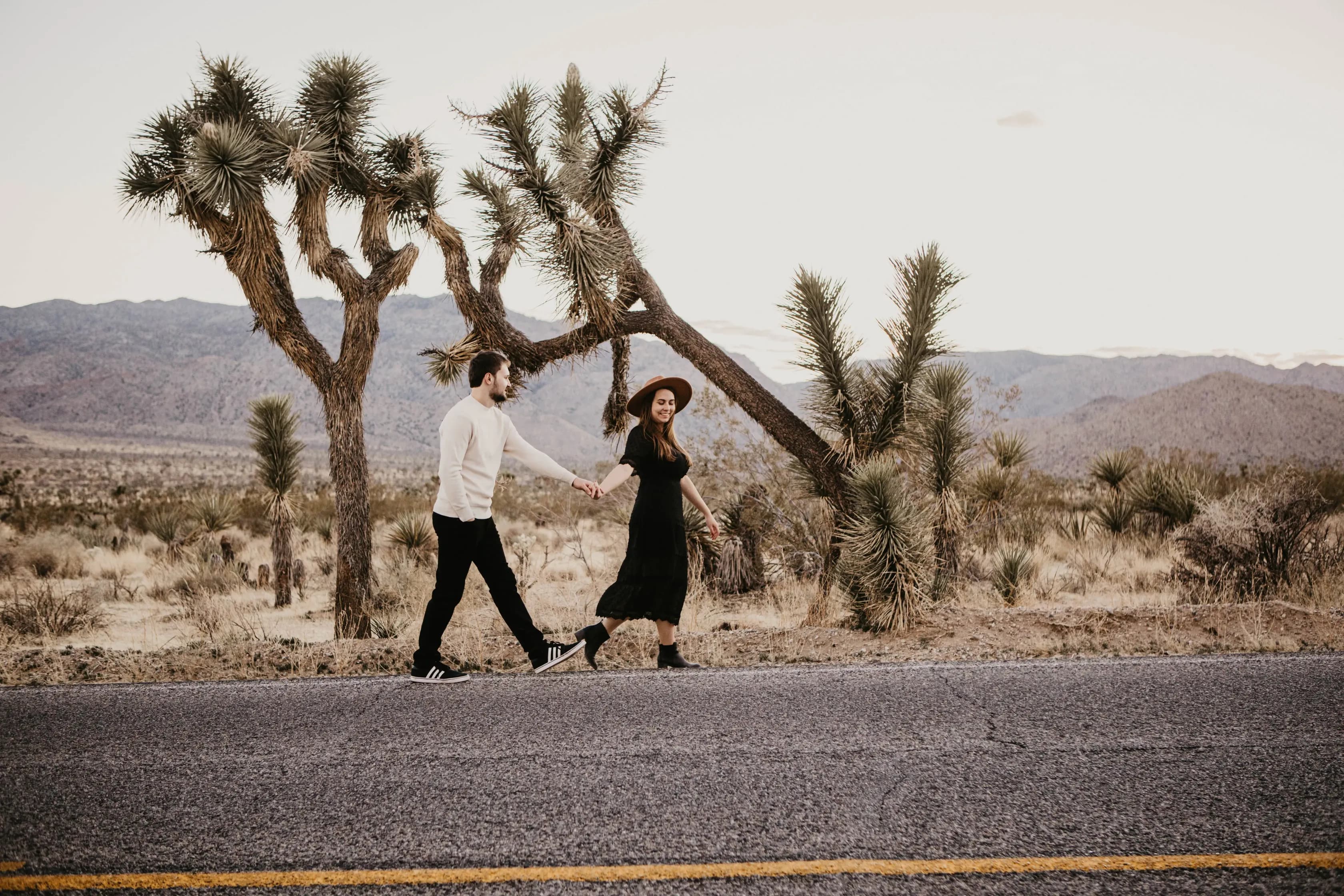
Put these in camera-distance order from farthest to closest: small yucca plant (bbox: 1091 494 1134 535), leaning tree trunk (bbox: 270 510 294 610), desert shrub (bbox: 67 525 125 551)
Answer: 1. desert shrub (bbox: 67 525 125 551)
2. small yucca plant (bbox: 1091 494 1134 535)
3. leaning tree trunk (bbox: 270 510 294 610)

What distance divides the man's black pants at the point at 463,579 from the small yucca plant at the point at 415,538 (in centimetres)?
813

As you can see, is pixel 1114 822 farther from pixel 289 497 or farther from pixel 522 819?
pixel 289 497

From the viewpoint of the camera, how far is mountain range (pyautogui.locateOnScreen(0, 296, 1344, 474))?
54.6m

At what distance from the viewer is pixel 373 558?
15.3 m

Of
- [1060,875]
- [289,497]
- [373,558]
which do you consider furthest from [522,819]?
[373,558]

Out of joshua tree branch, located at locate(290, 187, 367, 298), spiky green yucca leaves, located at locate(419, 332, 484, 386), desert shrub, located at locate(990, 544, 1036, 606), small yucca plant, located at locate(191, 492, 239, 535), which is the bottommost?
desert shrub, located at locate(990, 544, 1036, 606)

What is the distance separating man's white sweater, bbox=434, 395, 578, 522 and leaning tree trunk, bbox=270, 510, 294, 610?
7.79m

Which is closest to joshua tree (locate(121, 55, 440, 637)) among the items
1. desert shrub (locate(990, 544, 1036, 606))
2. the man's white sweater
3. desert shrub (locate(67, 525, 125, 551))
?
the man's white sweater

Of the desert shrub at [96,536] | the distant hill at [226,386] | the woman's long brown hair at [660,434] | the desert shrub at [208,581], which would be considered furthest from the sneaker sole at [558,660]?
the distant hill at [226,386]

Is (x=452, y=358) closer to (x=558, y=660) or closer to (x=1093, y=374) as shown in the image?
(x=558, y=660)

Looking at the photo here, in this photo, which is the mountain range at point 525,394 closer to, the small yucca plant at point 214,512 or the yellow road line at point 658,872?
the small yucca plant at point 214,512

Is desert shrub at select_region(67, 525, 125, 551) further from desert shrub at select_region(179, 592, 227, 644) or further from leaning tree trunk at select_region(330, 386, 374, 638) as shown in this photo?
leaning tree trunk at select_region(330, 386, 374, 638)

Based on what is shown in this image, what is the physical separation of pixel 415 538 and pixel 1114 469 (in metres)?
12.2

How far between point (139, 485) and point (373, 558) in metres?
28.7
